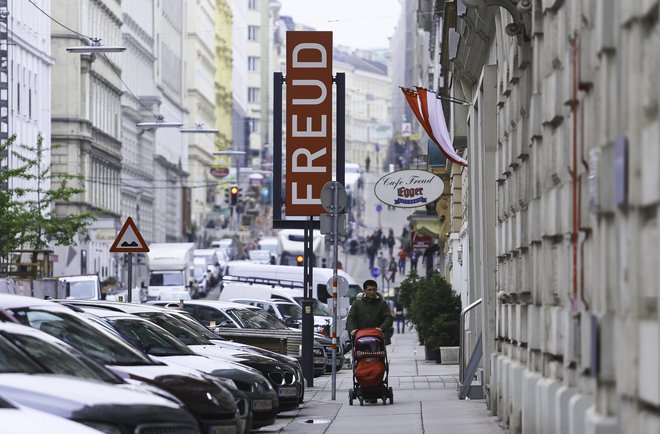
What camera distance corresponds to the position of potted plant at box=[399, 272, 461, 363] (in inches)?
1481

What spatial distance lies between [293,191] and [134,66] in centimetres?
8404

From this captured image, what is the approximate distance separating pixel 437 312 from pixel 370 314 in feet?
45.0

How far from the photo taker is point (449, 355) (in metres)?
38.2

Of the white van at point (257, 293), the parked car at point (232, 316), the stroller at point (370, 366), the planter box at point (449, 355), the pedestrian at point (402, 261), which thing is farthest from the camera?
the pedestrian at point (402, 261)

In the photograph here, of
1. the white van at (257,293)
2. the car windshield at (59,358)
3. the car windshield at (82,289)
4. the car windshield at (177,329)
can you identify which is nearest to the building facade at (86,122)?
the car windshield at (82,289)

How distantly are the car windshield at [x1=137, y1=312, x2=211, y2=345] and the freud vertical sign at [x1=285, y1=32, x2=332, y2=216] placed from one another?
25.5 feet

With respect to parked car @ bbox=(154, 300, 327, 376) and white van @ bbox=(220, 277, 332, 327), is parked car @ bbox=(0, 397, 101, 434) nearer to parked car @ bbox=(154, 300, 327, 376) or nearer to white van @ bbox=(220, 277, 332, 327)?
parked car @ bbox=(154, 300, 327, 376)

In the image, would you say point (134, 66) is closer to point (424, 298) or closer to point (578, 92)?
point (424, 298)

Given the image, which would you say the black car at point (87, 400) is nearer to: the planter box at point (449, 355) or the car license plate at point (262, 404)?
the car license plate at point (262, 404)

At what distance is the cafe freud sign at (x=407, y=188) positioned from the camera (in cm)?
3666

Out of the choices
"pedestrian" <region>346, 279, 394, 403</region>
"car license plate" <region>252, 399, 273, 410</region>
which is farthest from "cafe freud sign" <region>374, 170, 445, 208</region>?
"car license plate" <region>252, 399, 273, 410</region>

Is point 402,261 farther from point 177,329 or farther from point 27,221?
point 177,329

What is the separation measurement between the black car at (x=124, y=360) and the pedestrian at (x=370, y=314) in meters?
8.60

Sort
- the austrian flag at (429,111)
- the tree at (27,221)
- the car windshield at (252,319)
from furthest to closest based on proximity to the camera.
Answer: the tree at (27,221) < the car windshield at (252,319) < the austrian flag at (429,111)
